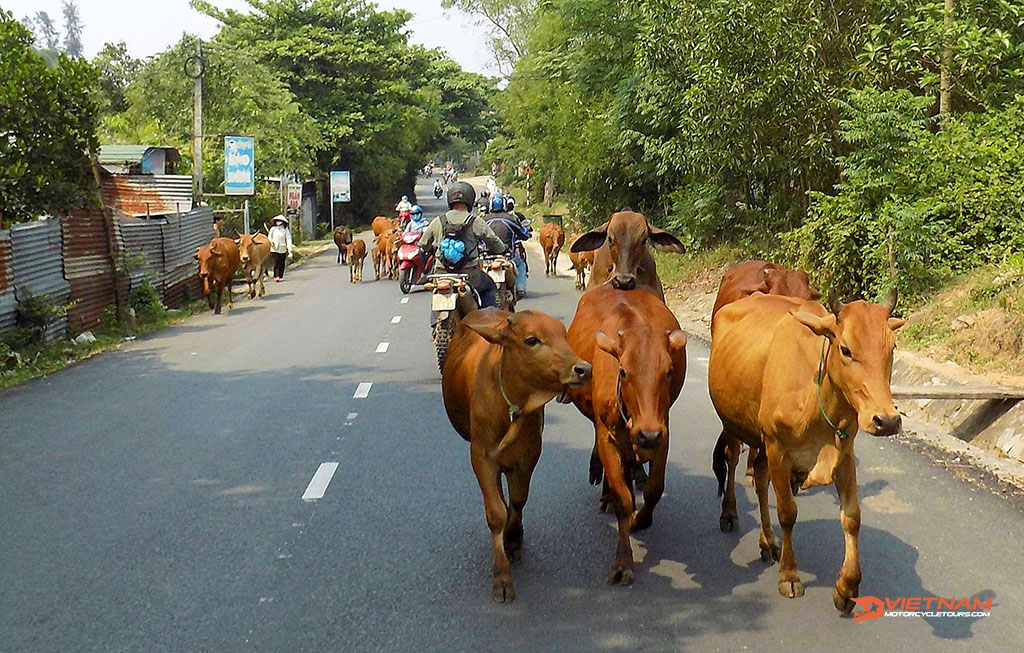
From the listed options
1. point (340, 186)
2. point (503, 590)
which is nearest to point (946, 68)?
point (503, 590)

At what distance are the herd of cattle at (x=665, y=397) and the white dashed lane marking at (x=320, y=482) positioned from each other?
1.42 m

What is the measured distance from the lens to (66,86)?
51.3 ft

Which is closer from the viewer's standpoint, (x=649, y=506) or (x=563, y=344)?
(x=563, y=344)

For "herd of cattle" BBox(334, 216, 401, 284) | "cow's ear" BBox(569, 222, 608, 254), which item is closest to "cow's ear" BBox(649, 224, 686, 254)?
"cow's ear" BBox(569, 222, 608, 254)

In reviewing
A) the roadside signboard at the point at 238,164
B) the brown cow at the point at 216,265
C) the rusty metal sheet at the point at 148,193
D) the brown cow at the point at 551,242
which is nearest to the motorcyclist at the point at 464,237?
the brown cow at the point at 216,265

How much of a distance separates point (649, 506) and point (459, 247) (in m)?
4.51

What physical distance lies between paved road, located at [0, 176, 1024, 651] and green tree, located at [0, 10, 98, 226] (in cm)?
550

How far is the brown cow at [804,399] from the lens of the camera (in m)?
4.82

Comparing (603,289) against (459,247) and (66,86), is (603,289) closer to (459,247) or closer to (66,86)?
(459,247)

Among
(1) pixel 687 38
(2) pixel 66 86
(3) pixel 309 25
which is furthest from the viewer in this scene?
(3) pixel 309 25

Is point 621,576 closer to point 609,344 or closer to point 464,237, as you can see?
point 609,344

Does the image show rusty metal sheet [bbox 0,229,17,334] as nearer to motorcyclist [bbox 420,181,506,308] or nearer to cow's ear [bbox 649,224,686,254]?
motorcyclist [bbox 420,181,506,308]

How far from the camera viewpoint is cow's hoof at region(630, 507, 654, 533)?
254 inches

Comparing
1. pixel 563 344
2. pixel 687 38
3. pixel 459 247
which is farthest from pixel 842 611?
pixel 687 38
